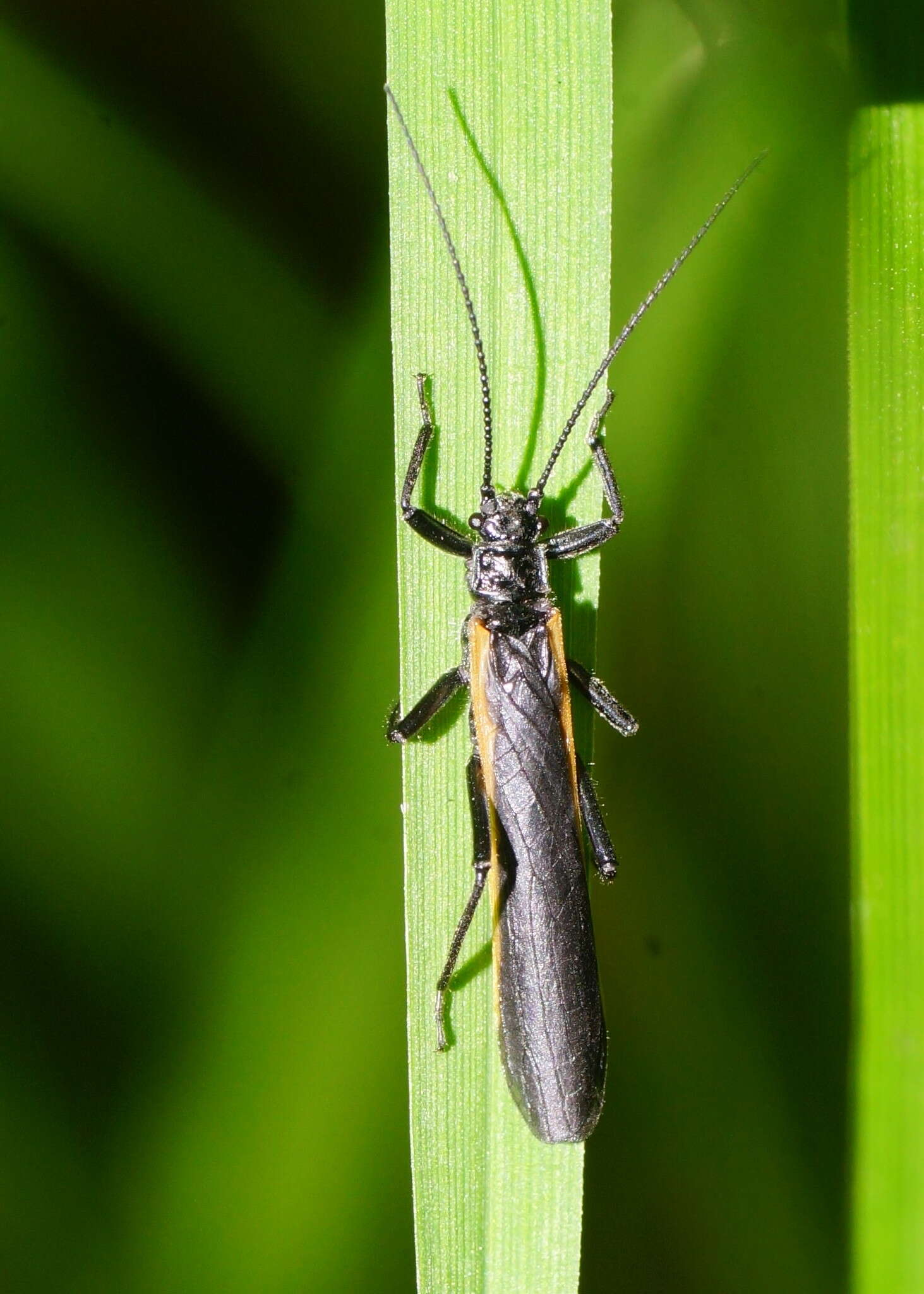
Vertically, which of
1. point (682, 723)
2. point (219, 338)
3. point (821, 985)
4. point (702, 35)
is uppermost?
point (702, 35)

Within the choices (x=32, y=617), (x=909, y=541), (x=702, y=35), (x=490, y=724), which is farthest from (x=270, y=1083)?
(x=702, y=35)

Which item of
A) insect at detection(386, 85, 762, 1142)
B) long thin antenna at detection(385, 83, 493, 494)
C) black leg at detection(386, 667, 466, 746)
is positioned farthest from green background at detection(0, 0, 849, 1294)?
long thin antenna at detection(385, 83, 493, 494)

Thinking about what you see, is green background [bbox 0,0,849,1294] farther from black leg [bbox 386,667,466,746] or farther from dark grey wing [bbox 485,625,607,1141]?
dark grey wing [bbox 485,625,607,1141]

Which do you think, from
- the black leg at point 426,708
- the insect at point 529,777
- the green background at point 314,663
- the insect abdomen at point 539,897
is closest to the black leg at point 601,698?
the insect at point 529,777

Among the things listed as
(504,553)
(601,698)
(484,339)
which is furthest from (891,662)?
(484,339)

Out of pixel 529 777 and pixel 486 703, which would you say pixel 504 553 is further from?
pixel 529 777

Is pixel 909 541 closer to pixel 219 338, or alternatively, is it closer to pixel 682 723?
pixel 682 723
